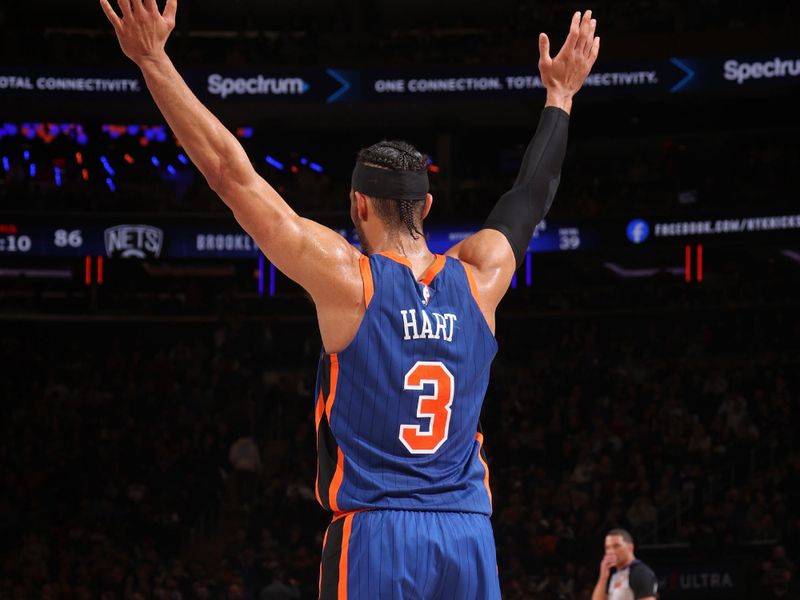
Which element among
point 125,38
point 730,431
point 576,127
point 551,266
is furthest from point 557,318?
point 125,38

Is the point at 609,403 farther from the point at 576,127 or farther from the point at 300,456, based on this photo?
the point at 576,127

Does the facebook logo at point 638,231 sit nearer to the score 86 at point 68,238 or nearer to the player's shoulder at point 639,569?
the score 86 at point 68,238

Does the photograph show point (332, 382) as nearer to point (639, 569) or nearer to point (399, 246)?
point (399, 246)

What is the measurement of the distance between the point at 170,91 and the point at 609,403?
1841 centimetres

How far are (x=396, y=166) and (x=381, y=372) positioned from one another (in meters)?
0.55

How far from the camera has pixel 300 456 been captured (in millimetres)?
20281

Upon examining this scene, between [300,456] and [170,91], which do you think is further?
[300,456]

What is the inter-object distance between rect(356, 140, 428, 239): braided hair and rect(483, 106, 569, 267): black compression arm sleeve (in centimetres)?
26

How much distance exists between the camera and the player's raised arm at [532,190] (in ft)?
11.1

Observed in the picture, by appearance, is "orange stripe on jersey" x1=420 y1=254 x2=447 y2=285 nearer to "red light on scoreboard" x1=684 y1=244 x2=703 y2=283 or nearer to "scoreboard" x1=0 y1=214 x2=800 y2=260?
Answer: "scoreboard" x1=0 y1=214 x2=800 y2=260

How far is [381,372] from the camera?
3094 mm

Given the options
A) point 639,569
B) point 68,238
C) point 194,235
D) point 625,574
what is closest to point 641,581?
point 639,569

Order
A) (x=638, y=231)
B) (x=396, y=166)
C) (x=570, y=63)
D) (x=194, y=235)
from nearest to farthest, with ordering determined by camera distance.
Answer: (x=396, y=166) < (x=570, y=63) < (x=638, y=231) < (x=194, y=235)

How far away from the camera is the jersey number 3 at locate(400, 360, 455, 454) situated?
3.09 metres
